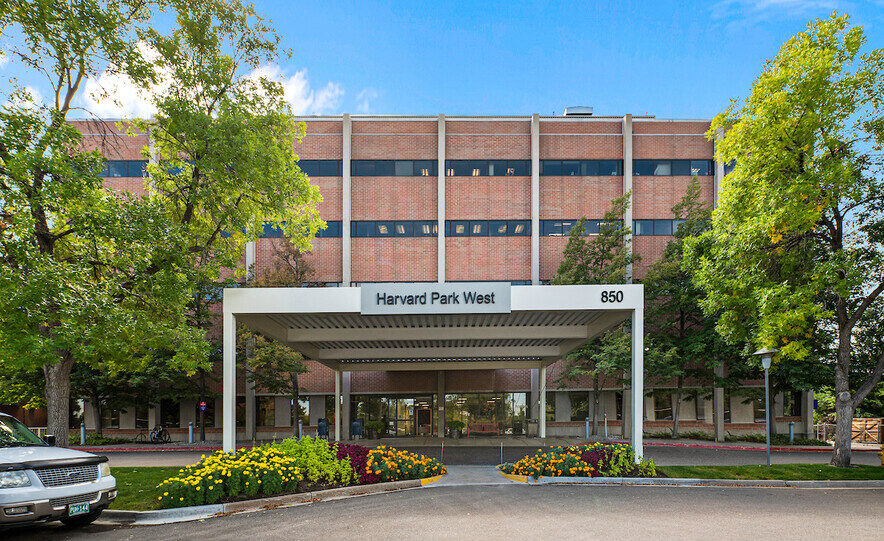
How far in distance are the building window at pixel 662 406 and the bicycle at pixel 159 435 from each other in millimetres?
26219

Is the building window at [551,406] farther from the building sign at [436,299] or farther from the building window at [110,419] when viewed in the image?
the building window at [110,419]


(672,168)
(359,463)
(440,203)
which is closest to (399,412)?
(440,203)

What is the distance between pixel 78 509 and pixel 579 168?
28.1 meters

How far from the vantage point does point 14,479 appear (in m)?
7.66

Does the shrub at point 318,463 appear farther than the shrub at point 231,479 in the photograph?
Yes

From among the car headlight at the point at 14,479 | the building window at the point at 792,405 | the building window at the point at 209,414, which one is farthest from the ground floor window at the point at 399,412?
the car headlight at the point at 14,479

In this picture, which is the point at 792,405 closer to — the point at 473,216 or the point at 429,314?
the point at 473,216

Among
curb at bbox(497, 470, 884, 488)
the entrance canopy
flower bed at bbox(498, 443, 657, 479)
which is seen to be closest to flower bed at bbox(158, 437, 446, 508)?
the entrance canopy

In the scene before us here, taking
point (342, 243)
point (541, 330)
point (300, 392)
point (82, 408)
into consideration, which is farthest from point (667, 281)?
point (82, 408)

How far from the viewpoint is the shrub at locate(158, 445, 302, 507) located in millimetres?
9852

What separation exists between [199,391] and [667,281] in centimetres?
2493

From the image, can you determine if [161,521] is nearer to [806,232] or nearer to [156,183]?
[156,183]

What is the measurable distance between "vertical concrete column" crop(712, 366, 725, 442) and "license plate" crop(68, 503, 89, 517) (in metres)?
28.4

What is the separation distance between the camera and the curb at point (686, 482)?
12.7 meters
